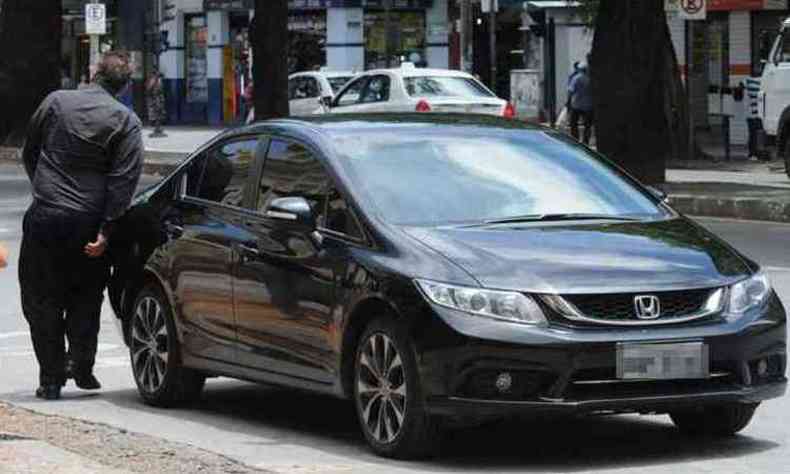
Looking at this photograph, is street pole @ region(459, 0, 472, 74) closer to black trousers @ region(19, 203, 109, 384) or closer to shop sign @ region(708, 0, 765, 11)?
shop sign @ region(708, 0, 765, 11)

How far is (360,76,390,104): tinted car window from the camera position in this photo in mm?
36406

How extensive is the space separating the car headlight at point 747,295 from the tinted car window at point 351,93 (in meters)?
28.1

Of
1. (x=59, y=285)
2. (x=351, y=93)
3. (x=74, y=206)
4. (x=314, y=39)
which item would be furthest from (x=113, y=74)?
(x=314, y=39)

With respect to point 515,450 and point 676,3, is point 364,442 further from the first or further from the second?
point 676,3

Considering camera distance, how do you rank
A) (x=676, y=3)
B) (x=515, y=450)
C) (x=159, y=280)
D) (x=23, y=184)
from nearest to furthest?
(x=515, y=450)
(x=159, y=280)
(x=23, y=184)
(x=676, y=3)

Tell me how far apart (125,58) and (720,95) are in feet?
101

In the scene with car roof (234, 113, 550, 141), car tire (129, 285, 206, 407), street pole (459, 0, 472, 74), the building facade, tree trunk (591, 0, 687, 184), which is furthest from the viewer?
the building facade

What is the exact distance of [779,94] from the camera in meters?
29.3

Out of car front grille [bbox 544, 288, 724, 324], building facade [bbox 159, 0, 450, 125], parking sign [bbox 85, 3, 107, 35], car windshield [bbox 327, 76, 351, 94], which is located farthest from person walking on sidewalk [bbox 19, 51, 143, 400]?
building facade [bbox 159, 0, 450, 125]

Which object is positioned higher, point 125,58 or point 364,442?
point 125,58

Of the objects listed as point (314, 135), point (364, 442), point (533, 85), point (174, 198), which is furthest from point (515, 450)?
point (533, 85)

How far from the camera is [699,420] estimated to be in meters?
9.51

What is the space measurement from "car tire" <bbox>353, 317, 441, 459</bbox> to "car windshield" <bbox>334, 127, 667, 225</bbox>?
633 millimetres

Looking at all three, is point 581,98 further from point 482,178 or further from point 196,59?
point 482,178
